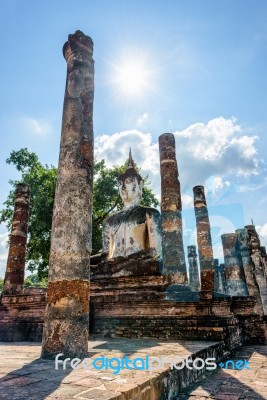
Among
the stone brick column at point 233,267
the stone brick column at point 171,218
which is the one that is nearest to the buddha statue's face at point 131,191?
the stone brick column at point 171,218

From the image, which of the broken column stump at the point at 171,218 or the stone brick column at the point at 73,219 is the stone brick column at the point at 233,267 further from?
the stone brick column at the point at 73,219

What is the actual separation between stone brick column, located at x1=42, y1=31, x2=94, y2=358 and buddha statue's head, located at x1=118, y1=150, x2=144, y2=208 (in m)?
5.66

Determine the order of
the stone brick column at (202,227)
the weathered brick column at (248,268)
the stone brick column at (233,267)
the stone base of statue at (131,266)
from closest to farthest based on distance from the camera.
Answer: the stone base of statue at (131,266), the stone brick column at (202,227), the stone brick column at (233,267), the weathered brick column at (248,268)

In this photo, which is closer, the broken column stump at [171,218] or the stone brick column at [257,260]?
the broken column stump at [171,218]

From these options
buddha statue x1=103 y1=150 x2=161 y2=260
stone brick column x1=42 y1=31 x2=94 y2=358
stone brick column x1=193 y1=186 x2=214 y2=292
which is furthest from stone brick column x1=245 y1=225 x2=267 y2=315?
stone brick column x1=42 y1=31 x2=94 y2=358

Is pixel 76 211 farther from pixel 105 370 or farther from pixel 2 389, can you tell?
pixel 2 389

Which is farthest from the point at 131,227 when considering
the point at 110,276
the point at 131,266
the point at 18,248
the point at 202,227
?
the point at 202,227

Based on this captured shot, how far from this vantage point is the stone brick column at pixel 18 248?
30.9ft

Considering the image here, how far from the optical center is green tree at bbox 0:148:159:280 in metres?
16.3

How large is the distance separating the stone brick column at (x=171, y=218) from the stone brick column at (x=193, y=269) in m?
13.2

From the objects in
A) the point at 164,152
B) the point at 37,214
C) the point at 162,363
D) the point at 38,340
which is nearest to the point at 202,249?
the point at 164,152

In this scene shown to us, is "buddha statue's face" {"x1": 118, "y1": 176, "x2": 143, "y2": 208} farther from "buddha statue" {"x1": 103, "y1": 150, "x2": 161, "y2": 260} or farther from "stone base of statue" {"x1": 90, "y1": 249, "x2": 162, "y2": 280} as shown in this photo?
"stone base of statue" {"x1": 90, "y1": 249, "x2": 162, "y2": 280}

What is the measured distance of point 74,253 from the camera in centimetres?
393

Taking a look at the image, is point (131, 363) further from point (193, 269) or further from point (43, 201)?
point (193, 269)
